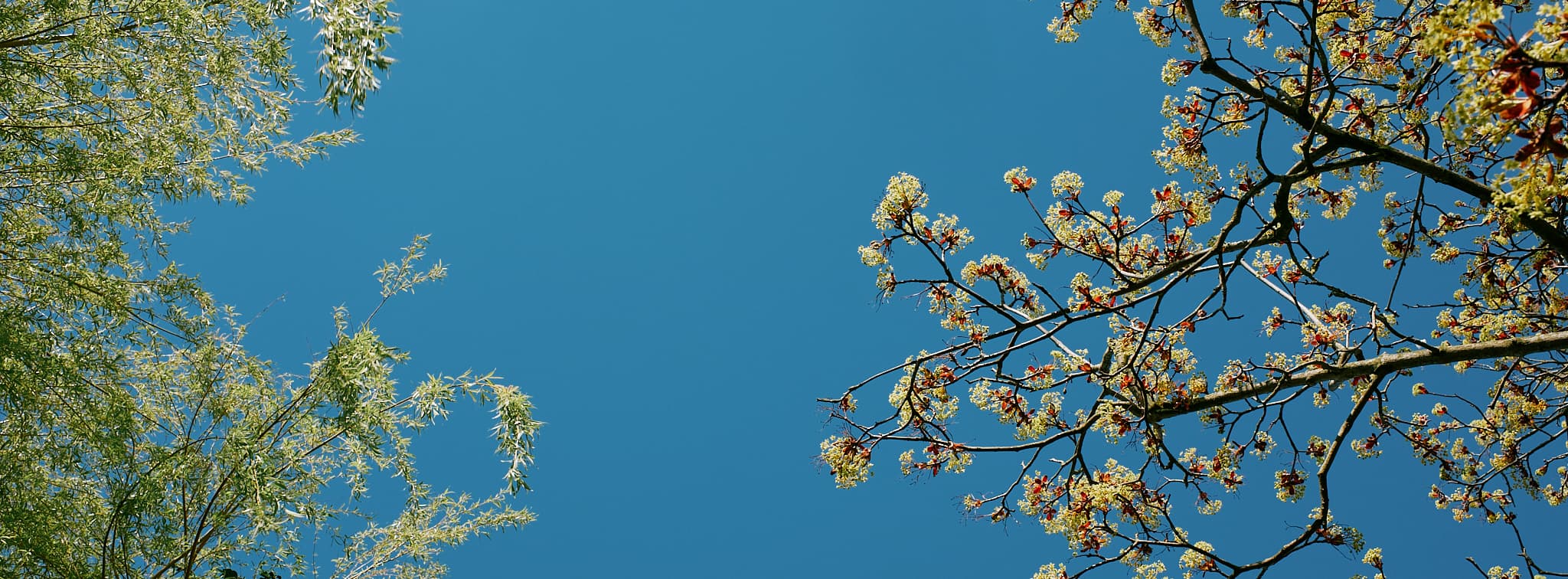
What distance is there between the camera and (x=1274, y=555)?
2934 millimetres

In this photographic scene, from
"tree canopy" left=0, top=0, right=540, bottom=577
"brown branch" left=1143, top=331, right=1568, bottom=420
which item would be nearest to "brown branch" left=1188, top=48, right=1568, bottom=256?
"brown branch" left=1143, top=331, right=1568, bottom=420

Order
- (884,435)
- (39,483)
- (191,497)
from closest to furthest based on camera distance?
(884,435) < (39,483) < (191,497)

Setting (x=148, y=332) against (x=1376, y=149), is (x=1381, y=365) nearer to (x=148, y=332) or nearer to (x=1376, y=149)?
(x=1376, y=149)

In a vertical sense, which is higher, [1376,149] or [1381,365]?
[1376,149]

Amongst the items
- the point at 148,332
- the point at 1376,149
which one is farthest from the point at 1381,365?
the point at 148,332

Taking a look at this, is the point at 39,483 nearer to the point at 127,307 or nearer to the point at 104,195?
the point at 127,307

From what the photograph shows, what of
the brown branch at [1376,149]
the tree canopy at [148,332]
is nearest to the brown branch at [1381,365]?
the brown branch at [1376,149]

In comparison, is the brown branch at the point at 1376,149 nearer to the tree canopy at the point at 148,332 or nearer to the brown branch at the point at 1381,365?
the brown branch at the point at 1381,365

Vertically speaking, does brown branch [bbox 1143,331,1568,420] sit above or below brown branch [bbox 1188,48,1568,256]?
below

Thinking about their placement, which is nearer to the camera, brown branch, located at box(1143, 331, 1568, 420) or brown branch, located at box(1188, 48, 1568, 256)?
brown branch, located at box(1188, 48, 1568, 256)

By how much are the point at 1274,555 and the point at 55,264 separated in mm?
5011

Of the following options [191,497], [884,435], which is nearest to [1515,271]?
[884,435]

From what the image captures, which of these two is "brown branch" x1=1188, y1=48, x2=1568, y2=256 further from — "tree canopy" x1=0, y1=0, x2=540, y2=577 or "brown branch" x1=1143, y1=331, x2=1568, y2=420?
"tree canopy" x1=0, y1=0, x2=540, y2=577

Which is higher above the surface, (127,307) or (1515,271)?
(127,307)
